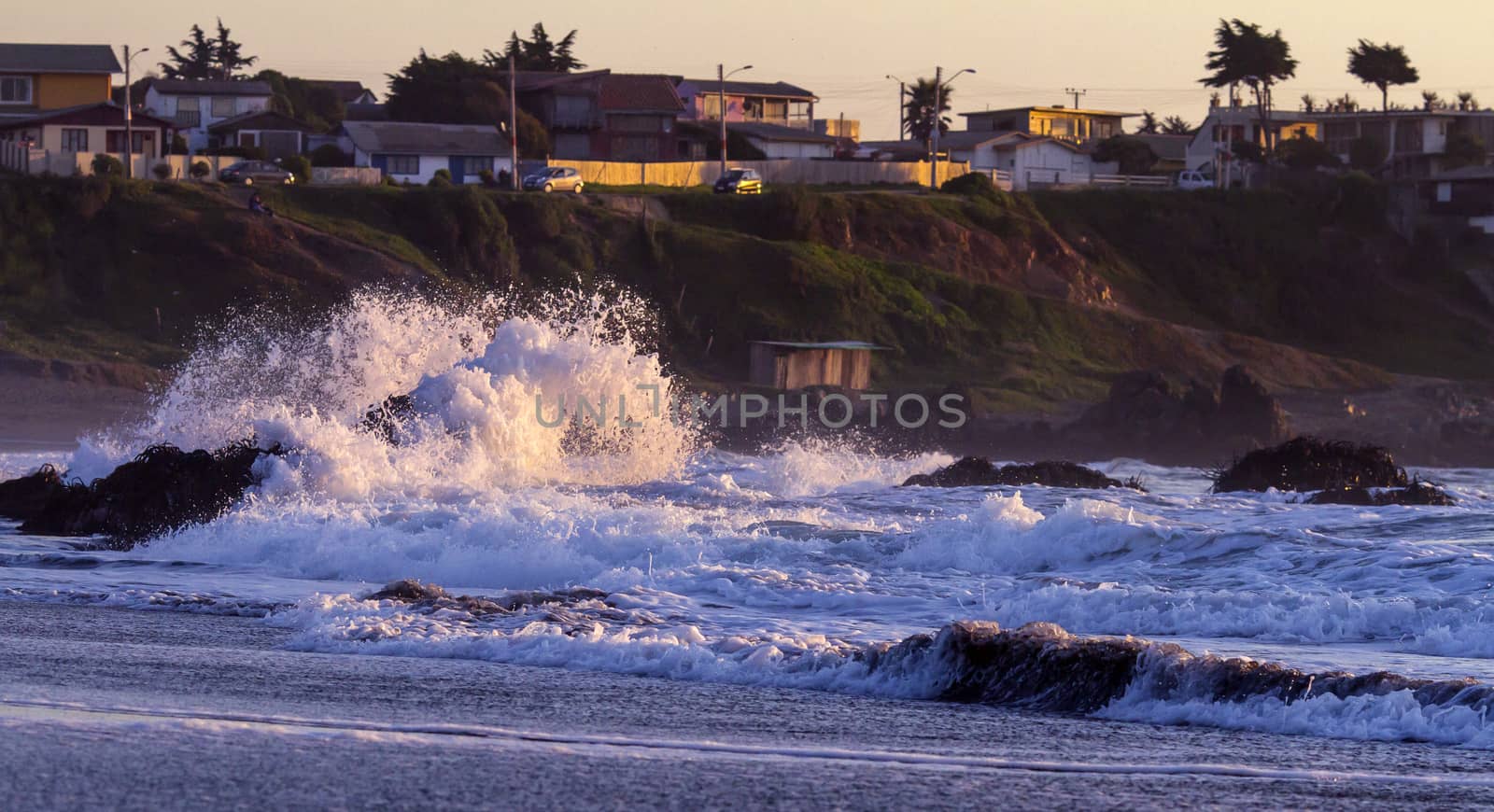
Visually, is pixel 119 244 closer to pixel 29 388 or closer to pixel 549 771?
pixel 29 388

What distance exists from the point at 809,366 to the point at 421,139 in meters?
30.7

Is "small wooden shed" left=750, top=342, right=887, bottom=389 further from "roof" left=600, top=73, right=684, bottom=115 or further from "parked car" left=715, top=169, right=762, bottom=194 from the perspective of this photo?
"roof" left=600, top=73, right=684, bottom=115

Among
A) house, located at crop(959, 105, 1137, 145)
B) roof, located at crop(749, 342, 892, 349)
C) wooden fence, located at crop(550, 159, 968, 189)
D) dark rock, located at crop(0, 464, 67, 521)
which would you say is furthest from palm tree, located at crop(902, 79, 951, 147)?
dark rock, located at crop(0, 464, 67, 521)

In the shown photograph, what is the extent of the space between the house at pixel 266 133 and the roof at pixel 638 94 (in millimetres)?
14568

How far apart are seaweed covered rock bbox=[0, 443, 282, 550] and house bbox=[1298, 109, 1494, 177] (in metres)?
73.6

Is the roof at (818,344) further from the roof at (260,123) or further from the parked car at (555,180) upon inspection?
the roof at (260,123)

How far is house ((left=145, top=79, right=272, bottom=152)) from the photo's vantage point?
86688mm

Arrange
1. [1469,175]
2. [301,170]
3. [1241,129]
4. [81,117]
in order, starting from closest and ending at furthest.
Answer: [301,170], [81,117], [1469,175], [1241,129]

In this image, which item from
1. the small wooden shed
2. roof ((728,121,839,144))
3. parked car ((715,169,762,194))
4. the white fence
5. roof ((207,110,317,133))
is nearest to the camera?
the small wooden shed

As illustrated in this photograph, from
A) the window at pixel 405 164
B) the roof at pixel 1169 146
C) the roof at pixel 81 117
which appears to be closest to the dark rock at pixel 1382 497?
the roof at pixel 81 117

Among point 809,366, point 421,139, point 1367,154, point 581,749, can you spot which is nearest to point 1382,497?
point 581,749

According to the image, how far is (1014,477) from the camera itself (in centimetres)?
2378

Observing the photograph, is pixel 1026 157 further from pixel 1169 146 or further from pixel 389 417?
pixel 389 417

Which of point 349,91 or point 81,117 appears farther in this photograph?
point 349,91
